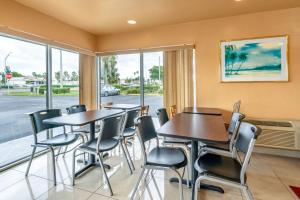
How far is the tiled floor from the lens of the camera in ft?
6.70

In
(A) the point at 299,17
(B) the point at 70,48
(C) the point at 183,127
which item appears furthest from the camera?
(B) the point at 70,48

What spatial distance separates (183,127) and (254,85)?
2329mm

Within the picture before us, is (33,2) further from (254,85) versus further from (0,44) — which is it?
(254,85)

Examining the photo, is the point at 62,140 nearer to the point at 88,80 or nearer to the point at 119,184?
the point at 119,184

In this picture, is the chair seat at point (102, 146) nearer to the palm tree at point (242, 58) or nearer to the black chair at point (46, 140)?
the black chair at point (46, 140)

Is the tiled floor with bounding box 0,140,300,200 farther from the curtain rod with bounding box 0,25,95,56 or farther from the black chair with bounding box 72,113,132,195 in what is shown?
the curtain rod with bounding box 0,25,95,56

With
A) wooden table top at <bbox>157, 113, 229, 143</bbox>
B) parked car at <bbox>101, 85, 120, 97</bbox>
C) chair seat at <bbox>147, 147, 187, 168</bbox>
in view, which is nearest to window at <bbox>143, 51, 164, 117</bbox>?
parked car at <bbox>101, 85, 120, 97</bbox>

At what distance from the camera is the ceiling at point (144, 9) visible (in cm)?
293

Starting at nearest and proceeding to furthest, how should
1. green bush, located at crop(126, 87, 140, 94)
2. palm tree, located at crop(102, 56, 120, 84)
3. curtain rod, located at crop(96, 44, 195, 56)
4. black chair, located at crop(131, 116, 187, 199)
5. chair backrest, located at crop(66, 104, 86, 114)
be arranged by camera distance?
black chair, located at crop(131, 116, 187, 199), chair backrest, located at crop(66, 104, 86, 114), curtain rod, located at crop(96, 44, 195, 56), green bush, located at crop(126, 87, 140, 94), palm tree, located at crop(102, 56, 120, 84)

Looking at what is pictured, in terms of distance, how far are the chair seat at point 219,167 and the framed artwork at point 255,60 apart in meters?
2.22

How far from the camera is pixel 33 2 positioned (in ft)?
9.38

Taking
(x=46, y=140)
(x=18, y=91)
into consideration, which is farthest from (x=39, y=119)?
(x=18, y=91)

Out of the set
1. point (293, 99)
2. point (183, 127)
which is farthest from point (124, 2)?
point (293, 99)

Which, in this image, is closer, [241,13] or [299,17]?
[299,17]
